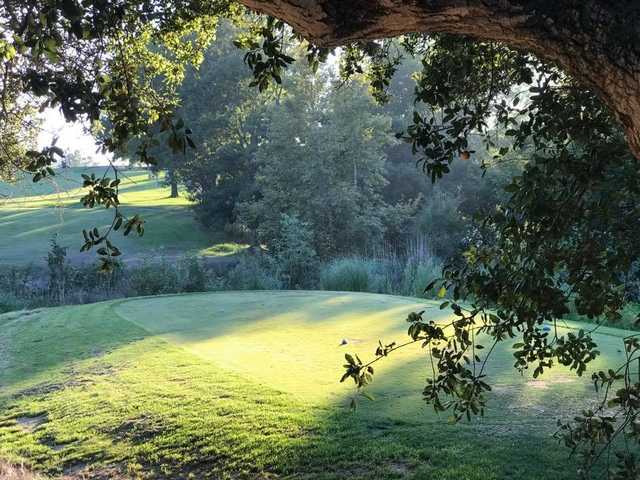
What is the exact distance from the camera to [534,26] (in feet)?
5.72

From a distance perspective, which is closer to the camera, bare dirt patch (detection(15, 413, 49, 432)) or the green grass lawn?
the green grass lawn

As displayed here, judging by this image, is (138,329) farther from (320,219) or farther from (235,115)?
(235,115)

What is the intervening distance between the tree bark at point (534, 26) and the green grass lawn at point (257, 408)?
115 inches

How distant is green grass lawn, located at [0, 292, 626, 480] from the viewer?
440 cm

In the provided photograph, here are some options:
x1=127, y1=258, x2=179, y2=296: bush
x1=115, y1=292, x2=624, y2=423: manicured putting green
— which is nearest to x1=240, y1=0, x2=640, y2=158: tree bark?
x1=115, y1=292, x2=624, y2=423: manicured putting green

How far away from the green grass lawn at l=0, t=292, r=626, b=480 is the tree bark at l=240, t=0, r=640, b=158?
9.58 ft

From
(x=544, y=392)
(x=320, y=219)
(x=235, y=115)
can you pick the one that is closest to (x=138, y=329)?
(x=544, y=392)

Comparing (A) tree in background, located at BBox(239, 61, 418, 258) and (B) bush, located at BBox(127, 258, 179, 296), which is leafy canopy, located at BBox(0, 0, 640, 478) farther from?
(A) tree in background, located at BBox(239, 61, 418, 258)

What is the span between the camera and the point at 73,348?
855 cm

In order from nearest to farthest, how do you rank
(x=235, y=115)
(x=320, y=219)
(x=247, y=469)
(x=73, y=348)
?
(x=247, y=469) < (x=73, y=348) < (x=320, y=219) < (x=235, y=115)

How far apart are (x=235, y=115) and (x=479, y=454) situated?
101 ft

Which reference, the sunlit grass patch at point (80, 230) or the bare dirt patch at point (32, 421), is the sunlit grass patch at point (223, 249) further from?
the bare dirt patch at point (32, 421)

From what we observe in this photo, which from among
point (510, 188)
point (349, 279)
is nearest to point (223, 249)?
point (349, 279)

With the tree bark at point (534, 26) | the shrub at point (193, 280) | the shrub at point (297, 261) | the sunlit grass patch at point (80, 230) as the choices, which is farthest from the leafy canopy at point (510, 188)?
the sunlit grass patch at point (80, 230)
